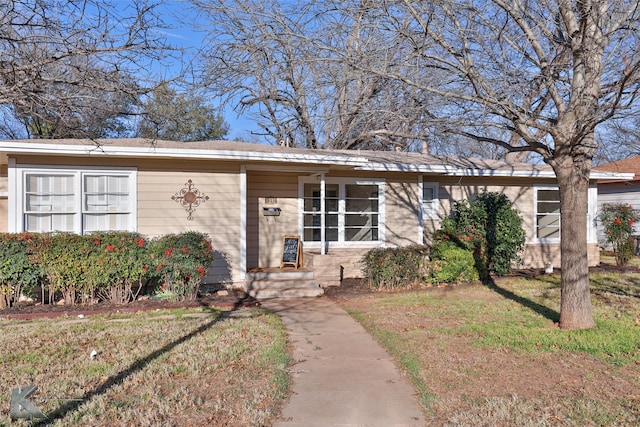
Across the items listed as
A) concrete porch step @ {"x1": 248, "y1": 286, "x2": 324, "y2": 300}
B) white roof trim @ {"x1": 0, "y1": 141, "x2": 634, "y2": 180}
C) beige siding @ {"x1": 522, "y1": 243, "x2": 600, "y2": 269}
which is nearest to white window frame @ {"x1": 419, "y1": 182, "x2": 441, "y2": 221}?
white roof trim @ {"x1": 0, "y1": 141, "x2": 634, "y2": 180}

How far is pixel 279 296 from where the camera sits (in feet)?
32.5

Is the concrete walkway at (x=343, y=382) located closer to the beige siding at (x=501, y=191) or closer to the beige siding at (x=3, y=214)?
the beige siding at (x=501, y=191)

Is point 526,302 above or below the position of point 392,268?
below

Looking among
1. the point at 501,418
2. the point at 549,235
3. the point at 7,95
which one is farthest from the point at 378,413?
the point at 549,235

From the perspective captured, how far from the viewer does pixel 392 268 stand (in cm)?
1036

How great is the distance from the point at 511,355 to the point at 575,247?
1.89 m

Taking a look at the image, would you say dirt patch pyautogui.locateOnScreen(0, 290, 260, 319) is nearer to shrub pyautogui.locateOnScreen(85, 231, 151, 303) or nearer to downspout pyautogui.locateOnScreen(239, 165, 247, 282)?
shrub pyautogui.locateOnScreen(85, 231, 151, 303)

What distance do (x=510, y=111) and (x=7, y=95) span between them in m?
5.67

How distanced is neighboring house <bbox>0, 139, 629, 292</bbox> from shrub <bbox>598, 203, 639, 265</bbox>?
1.97 ft

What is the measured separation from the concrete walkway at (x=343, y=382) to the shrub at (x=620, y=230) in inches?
354

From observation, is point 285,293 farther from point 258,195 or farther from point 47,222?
point 47,222

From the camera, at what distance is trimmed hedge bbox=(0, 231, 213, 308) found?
8062 millimetres

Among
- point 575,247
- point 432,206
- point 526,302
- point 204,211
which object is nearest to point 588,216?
point 432,206

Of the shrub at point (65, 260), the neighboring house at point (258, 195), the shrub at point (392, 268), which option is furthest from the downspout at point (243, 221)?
the shrub at point (65, 260)
